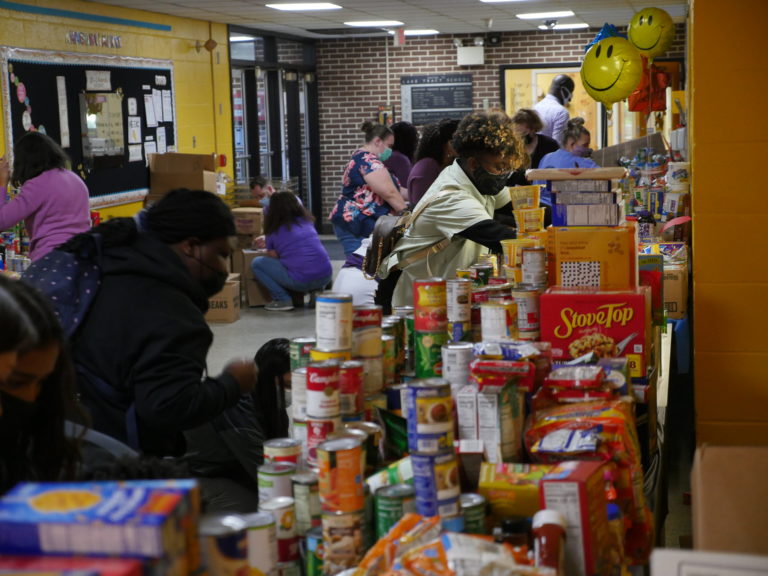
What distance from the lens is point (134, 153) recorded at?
10.0m

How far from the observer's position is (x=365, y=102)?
52.1ft

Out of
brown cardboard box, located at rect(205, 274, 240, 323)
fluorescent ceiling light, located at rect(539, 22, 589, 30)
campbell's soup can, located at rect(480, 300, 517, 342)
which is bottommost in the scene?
brown cardboard box, located at rect(205, 274, 240, 323)

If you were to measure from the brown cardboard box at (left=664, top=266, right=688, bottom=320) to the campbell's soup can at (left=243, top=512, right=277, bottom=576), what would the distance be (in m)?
3.20

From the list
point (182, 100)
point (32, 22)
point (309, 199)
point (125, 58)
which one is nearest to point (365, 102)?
point (309, 199)

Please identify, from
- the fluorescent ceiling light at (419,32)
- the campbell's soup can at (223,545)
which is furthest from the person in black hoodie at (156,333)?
the fluorescent ceiling light at (419,32)

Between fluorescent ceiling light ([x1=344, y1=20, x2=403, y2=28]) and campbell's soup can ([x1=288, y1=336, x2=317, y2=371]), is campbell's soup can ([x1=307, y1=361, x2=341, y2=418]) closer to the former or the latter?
campbell's soup can ([x1=288, y1=336, x2=317, y2=371])

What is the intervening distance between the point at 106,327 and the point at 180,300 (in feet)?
0.66

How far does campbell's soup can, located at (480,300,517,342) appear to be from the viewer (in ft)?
8.89

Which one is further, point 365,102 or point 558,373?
point 365,102

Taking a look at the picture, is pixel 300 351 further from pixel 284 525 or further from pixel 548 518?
pixel 548 518

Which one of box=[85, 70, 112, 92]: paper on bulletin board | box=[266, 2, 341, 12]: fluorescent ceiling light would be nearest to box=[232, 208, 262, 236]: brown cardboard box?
box=[85, 70, 112, 92]: paper on bulletin board

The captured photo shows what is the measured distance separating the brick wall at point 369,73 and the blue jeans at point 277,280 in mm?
6792

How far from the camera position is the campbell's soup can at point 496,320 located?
2.71 metres

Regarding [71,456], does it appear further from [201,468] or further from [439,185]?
[439,185]
